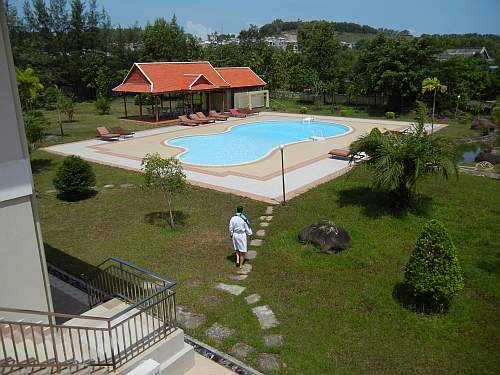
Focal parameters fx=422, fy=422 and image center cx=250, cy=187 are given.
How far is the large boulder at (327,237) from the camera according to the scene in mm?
9797

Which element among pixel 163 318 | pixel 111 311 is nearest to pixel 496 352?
pixel 163 318

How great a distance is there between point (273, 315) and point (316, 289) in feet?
3.96

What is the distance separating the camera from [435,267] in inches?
281

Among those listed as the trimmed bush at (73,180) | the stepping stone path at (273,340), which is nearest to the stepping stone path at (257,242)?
the stepping stone path at (273,340)

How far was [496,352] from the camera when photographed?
6395 millimetres

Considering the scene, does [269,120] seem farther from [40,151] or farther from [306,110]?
[40,151]

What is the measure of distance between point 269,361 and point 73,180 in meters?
10.1

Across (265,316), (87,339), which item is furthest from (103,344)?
(265,316)

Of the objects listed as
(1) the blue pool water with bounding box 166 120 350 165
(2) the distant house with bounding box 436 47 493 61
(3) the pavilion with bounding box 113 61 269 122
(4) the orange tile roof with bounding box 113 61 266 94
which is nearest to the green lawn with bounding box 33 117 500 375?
(1) the blue pool water with bounding box 166 120 350 165

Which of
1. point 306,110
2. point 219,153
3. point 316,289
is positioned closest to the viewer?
point 316,289

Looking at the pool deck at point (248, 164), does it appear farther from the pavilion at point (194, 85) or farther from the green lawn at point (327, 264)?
the pavilion at point (194, 85)

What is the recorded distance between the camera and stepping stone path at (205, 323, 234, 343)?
274 inches

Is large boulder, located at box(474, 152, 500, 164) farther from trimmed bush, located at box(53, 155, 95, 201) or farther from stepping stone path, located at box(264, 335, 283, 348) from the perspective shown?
trimmed bush, located at box(53, 155, 95, 201)

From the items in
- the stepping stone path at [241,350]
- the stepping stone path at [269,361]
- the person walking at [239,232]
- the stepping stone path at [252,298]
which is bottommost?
the stepping stone path at [269,361]
